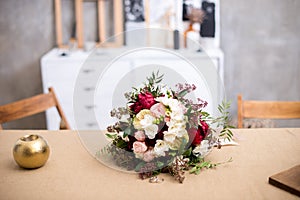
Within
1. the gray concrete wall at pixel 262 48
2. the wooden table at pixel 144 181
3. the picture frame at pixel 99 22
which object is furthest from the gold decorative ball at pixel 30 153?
the gray concrete wall at pixel 262 48

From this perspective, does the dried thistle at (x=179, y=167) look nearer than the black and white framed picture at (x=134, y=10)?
Yes

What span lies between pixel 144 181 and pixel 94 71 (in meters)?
1.10

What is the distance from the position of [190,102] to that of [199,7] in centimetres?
231

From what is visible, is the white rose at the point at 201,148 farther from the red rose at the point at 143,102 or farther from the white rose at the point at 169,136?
the red rose at the point at 143,102

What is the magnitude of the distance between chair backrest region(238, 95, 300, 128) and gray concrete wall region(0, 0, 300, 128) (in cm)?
156

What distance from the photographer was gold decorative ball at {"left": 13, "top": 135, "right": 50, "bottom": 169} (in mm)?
1620

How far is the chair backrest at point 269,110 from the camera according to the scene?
2.29 m

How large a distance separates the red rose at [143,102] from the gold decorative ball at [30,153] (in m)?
0.38

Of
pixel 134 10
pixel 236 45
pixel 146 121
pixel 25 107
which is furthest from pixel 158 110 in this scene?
pixel 236 45

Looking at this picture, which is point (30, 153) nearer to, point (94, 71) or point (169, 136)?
point (169, 136)

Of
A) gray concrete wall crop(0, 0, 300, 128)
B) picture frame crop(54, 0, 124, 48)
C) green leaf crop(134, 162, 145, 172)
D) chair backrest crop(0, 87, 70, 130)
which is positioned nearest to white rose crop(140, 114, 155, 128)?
green leaf crop(134, 162, 145, 172)

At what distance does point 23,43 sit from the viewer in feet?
12.7

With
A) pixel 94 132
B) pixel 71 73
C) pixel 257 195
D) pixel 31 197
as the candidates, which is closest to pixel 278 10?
pixel 71 73

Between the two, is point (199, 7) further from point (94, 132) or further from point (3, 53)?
point (94, 132)
